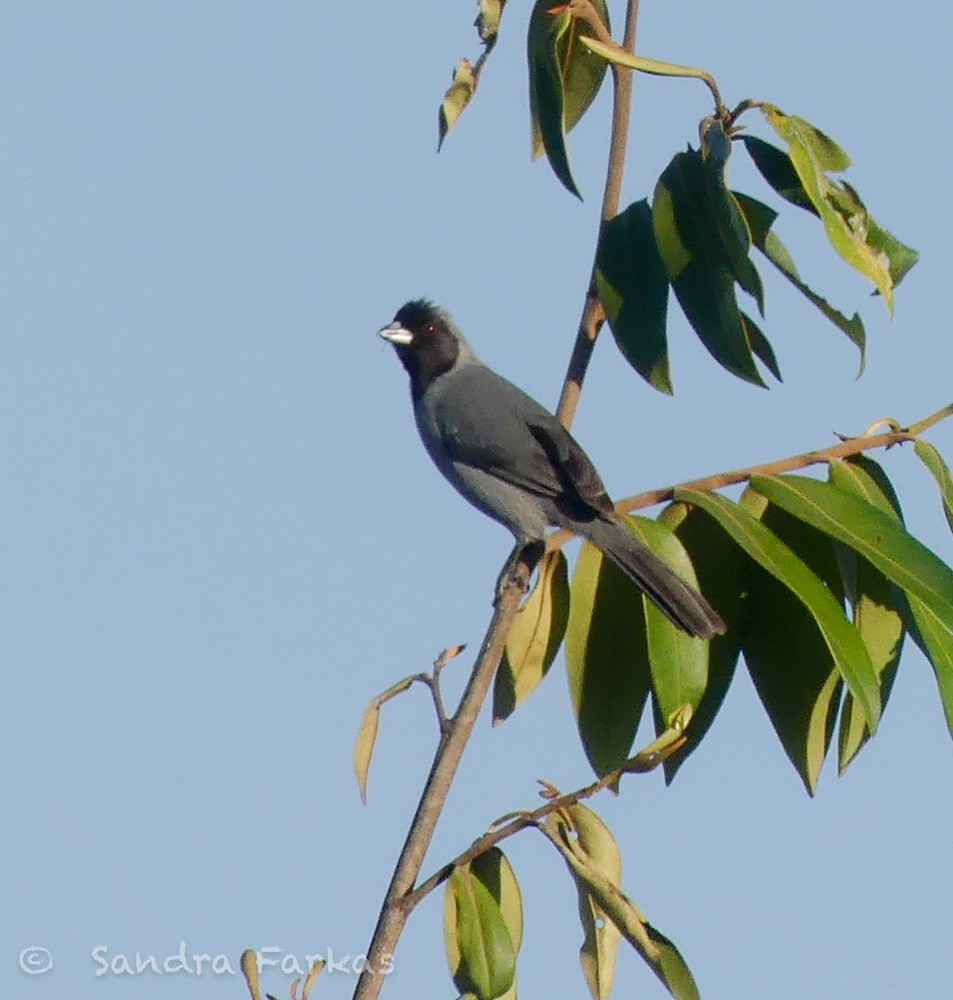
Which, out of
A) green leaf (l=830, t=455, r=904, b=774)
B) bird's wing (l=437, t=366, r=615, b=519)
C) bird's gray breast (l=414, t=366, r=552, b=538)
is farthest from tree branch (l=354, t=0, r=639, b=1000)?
bird's gray breast (l=414, t=366, r=552, b=538)

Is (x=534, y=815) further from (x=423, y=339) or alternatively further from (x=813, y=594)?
(x=423, y=339)

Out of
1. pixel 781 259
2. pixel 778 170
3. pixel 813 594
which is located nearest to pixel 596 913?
pixel 813 594

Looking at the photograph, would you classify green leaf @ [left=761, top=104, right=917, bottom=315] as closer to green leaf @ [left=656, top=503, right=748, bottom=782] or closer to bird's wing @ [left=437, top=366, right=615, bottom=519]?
green leaf @ [left=656, top=503, right=748, bottom=782]

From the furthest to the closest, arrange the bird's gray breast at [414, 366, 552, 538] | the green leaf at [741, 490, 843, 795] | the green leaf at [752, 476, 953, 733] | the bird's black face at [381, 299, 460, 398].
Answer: the bird's black face at [381, 299, 460, 398], the bird's gray breast at [414, 366, 552, 538], the green leaf at [741, 490, 843, 795], the green leaf at [752, 476, 953, 733]

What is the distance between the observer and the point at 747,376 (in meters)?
3.19

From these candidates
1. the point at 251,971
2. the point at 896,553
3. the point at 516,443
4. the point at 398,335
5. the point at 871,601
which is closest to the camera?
the point at 251,971

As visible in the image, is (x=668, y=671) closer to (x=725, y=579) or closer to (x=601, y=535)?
(x=725, y=579)

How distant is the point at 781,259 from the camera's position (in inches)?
132

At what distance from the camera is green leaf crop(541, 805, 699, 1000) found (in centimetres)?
277

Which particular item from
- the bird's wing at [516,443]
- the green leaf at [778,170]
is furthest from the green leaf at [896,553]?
the bird's wing at [516,443]

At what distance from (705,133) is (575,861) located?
1.37 m

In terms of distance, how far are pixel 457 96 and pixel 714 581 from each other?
41.5 inches

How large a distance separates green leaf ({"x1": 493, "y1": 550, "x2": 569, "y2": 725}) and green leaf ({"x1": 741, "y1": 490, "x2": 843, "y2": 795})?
1.18 ft

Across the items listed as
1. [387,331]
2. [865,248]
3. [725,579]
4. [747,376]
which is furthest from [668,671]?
[387,331]
